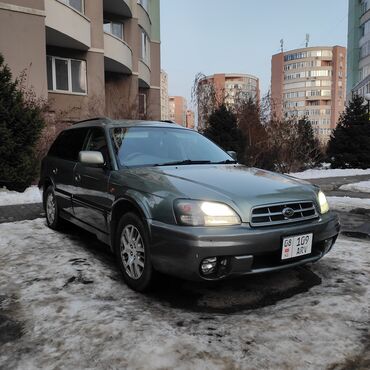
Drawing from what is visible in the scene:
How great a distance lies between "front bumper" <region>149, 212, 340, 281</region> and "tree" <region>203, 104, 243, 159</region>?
13495 millimetres

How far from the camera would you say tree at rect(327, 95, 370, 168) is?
21.4 m

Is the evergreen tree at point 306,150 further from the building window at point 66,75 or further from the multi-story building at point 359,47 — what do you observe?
the multi-story building at point 359,47

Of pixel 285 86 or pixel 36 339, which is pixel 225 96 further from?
pixel 285 86

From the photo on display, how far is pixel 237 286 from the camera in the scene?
3779mm

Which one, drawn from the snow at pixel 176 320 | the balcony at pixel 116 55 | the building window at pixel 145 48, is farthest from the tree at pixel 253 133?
the snow at pixel 176 320

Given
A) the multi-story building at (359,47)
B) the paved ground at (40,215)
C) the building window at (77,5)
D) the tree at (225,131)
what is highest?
the multi-story building at (359,47)

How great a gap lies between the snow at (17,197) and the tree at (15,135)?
221 mm

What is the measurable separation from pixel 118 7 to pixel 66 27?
20.5ft

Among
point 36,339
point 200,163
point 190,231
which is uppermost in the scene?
point 200,163

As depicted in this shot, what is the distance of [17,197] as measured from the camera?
348 inches

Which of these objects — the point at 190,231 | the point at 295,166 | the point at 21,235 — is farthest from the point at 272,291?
the point at 295,166

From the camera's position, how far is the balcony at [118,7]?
20094 millimetres

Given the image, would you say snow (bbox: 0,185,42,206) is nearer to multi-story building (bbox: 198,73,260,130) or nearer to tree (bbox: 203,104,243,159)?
tree (bbox: 203,104,243,159)

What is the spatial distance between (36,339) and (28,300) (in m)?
0.75
